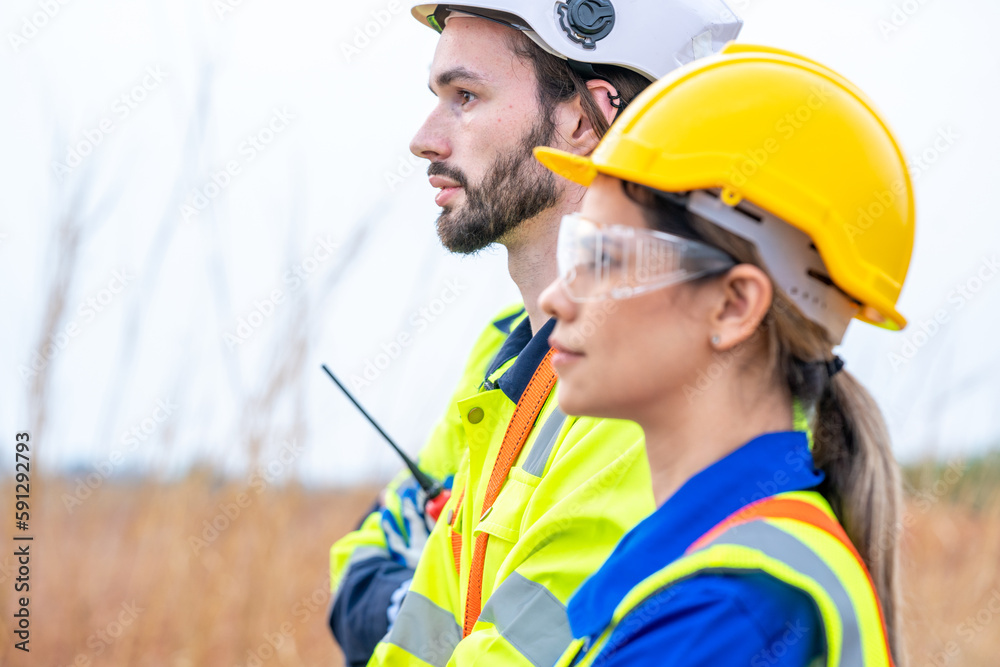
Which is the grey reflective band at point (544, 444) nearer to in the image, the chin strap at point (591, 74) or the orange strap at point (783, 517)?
the orange strap at point (783, 517)

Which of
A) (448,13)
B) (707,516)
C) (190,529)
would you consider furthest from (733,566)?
(190,529)

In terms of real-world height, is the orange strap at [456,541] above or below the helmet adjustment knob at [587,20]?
below

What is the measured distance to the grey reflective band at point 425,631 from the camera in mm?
1895

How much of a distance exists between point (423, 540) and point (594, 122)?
1265 mm

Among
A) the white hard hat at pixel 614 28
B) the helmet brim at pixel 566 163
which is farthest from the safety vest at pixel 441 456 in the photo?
the helmet brim at pixel 566 163

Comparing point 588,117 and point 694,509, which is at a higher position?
point 588,117

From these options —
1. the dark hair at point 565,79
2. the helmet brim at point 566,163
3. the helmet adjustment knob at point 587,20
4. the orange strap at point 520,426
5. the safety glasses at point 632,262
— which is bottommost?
the orange strap at point 520,426

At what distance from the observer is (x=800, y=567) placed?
111cm

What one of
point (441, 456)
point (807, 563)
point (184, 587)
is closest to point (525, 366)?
point (441, 456)

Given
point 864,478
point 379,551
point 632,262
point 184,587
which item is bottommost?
point 184,587

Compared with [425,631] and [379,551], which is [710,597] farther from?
[379,551]

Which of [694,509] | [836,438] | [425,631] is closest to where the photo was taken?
[694,509]

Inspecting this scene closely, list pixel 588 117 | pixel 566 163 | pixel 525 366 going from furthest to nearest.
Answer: pixel 588 117
pixel 525 366
pixel 566 163

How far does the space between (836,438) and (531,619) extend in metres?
0.60
